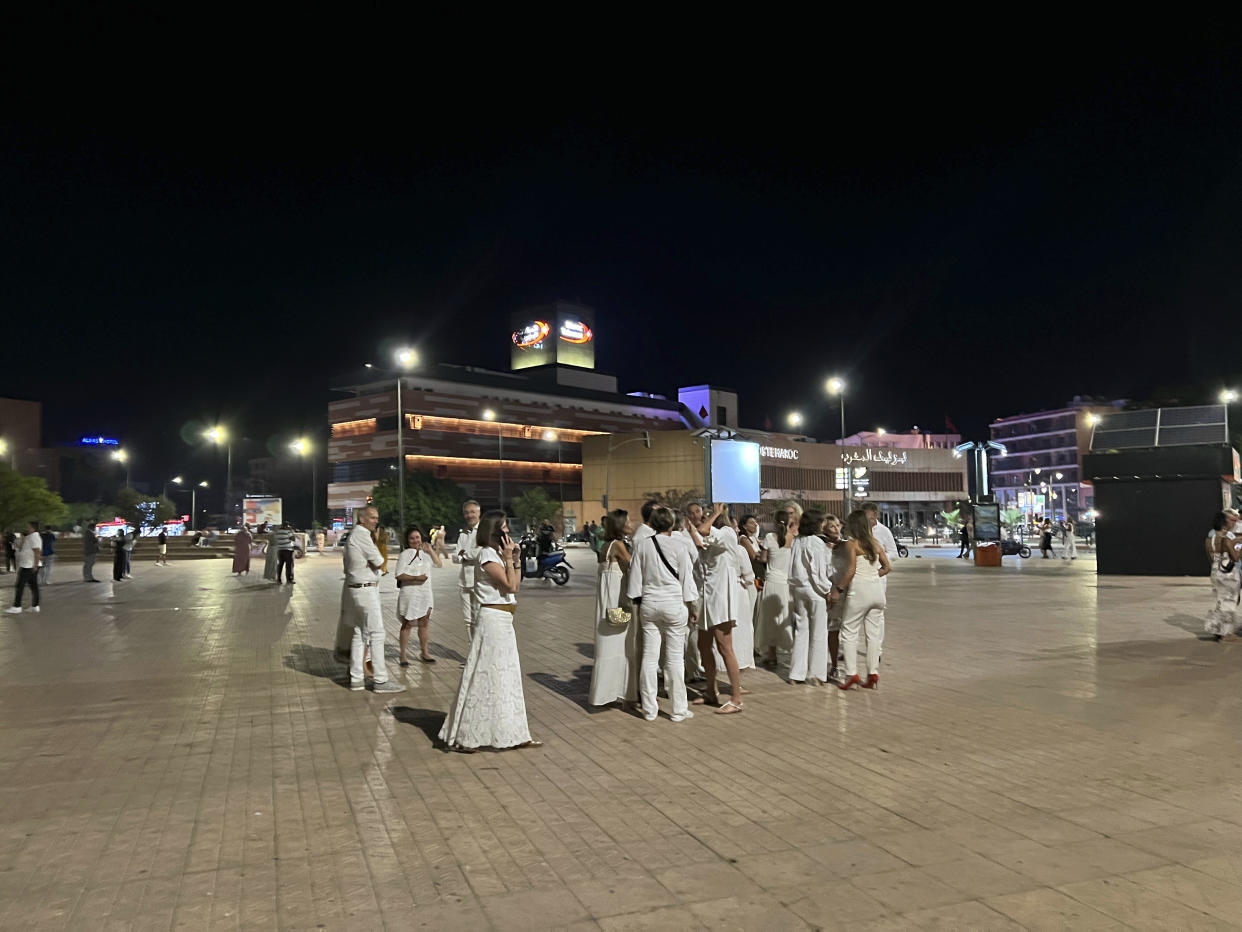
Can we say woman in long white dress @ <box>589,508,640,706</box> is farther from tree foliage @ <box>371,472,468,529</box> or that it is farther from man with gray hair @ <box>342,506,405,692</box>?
tree foliage @ <box>371,472,468,529</box>

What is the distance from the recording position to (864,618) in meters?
8.64

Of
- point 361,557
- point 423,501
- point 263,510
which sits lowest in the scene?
point 361,557

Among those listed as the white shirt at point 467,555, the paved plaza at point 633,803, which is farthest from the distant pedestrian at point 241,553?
the white shirt at point 467,555

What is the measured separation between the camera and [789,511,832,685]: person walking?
8.65 m

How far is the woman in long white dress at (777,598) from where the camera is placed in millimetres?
9820

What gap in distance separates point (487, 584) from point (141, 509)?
84.8 meters

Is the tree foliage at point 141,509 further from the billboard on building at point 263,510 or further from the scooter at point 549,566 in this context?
the scooter at point 549,566

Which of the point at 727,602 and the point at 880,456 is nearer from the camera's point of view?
the point at 727,602

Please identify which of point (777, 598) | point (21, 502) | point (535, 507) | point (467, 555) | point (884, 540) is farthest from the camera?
point (535, 507)

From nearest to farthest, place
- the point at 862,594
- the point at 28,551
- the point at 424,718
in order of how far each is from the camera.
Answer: the point at 424,718, the point at 862,594, the point at 28,551

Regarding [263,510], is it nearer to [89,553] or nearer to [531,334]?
[89,553]

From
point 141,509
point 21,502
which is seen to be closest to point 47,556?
point 21,502

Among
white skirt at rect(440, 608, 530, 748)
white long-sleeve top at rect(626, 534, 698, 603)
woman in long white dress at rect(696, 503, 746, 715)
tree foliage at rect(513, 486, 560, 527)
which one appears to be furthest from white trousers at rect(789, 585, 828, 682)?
tree foliage at rect(513, 486, 560, 527)

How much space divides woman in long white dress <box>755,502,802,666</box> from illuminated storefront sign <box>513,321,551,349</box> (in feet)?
385
